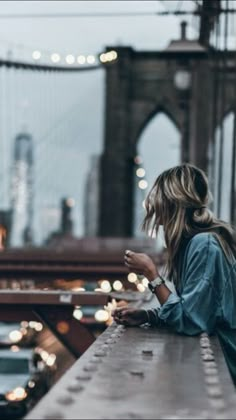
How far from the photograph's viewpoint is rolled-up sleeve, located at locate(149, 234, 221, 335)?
4.08 metres

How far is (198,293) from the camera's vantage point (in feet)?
13.4

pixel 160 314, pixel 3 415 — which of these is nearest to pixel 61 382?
pixel 160 314

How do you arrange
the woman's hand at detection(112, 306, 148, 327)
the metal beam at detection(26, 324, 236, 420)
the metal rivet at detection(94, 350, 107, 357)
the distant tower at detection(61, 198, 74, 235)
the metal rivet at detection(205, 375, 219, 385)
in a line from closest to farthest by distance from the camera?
the metal beam at detection(26, 324, 236, 420), the metal rivet at detection(205, 375, 219, 385), the metal rivet at detection(94, 350, 107, 357), the woman's hand at detection(112, 306, 148, 327), the distant tower at detection(61, 198, 74, 235)

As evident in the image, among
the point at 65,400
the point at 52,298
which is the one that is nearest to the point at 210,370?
the point at 65,400

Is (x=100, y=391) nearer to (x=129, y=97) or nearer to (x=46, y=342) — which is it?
(x=46, y=342)

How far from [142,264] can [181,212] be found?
0.86 feet

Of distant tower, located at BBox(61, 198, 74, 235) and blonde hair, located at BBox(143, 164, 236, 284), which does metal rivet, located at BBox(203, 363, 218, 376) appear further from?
distant tower, located at BBox(61, 198, 74, 235)

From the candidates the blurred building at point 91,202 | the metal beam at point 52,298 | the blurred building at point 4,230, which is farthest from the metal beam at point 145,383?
the blurred building at point 91,202

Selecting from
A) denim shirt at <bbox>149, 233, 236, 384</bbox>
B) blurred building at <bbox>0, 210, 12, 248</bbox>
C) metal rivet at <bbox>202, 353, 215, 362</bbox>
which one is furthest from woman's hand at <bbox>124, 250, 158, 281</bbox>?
blurred building at <bbox>0, 210, 12, 248</bbox>

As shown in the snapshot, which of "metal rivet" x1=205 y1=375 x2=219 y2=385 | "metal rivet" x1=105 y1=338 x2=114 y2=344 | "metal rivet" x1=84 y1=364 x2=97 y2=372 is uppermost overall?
"metal rivet" x1=205 y1=375 x2=219 y2=385

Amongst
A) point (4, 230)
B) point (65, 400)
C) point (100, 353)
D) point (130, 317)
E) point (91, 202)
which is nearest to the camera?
point (65, 400)

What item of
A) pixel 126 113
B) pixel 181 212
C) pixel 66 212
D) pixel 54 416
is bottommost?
pixel 66 212

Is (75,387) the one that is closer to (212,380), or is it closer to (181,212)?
(212,380)

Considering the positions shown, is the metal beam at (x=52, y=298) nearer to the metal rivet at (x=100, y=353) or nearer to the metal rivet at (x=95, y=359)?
the metal rivet at (x=100, y=353)
